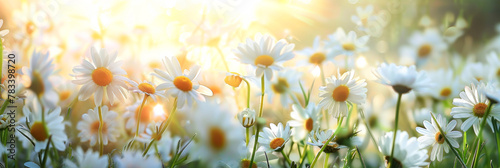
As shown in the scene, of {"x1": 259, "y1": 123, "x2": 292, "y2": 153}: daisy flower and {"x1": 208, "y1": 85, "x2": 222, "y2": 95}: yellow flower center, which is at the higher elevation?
{"x1": 208, "y1": 85, "x2": 222, "y2": 95}: yellow flower center

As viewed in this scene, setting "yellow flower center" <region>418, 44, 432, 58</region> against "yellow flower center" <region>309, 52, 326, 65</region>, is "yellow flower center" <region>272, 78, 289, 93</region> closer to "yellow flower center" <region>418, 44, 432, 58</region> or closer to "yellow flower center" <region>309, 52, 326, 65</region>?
"yellow flower center" <region>309, 52, 326, 65</region>

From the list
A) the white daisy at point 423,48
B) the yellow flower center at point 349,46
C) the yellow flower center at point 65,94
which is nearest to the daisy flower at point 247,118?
the yellow flower center at point 65,94

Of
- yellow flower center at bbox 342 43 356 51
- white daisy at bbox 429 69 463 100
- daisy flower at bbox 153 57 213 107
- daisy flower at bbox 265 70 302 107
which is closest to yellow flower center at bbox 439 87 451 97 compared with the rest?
white daisy at bbox 429 69 463 100

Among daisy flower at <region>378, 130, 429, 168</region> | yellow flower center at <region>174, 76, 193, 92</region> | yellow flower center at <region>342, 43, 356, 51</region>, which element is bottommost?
daisy flower at <region>378, 130, 429, 168</region>

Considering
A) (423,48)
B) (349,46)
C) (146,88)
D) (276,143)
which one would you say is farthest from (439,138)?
(423,48)

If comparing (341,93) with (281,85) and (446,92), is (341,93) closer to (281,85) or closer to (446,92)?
(281,85)

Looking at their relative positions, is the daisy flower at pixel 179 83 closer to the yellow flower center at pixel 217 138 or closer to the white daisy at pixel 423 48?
the yellow flower center at pixel 217 138

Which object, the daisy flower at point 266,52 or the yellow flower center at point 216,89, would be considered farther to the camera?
the yellow flower center at point 216,89
